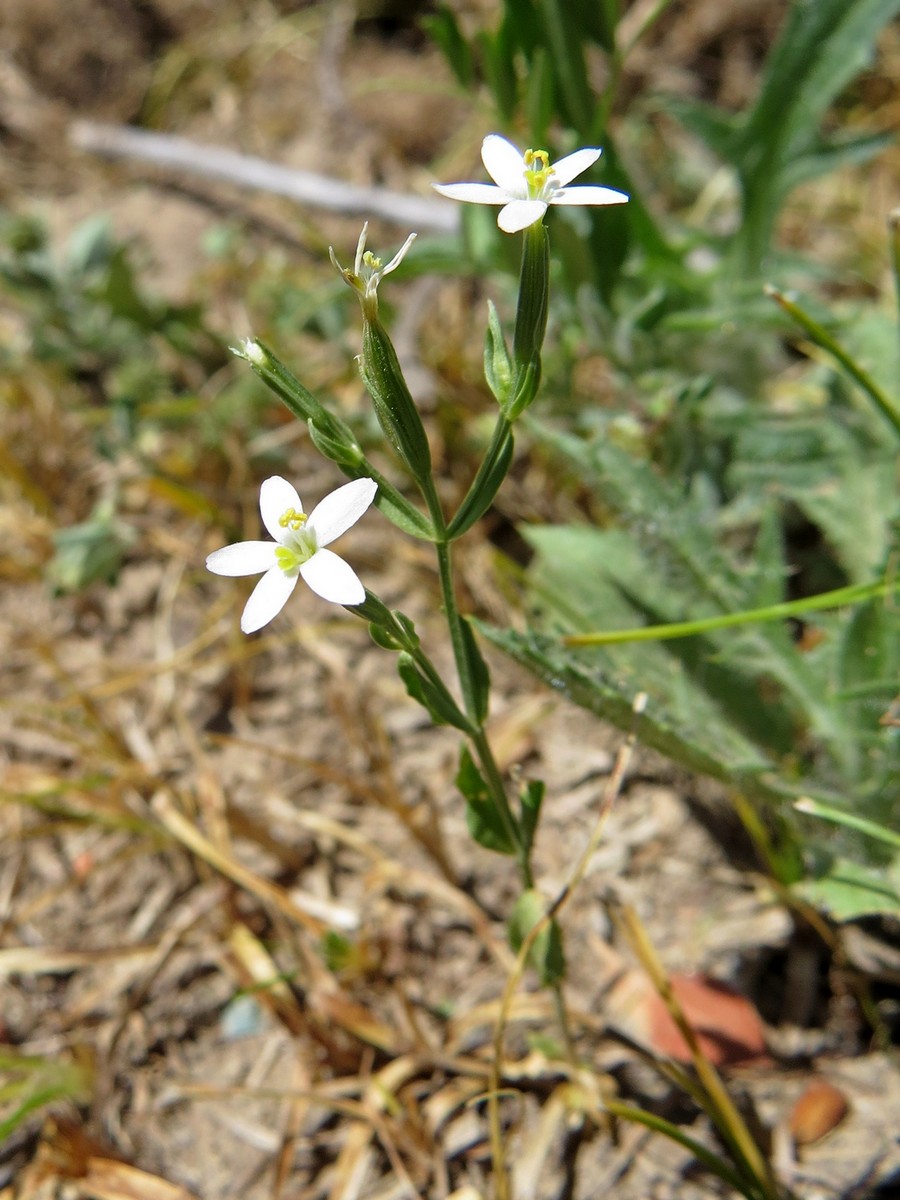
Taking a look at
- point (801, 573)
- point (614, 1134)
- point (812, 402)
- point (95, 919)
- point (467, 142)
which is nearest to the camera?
point (614, 1134)

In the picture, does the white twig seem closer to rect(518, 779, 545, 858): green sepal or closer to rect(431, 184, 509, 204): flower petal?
rect(431, 184, 509, 204): flower petal

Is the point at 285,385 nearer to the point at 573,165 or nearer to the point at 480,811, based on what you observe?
the point at 573,165

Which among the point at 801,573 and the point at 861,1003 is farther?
the point at 801,573

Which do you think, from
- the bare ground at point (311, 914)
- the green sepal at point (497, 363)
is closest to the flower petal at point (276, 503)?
the green sepal at point (497, 363)

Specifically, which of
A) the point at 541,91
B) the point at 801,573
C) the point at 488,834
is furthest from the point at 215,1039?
the point at 541,91

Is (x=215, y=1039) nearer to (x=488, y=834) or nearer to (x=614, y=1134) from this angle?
(x=614, y=1134)

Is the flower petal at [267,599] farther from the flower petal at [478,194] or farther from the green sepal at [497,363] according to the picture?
the flower petal at [478,194]

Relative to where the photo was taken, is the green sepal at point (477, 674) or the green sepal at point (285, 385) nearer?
the green sepal at point (285, 385)

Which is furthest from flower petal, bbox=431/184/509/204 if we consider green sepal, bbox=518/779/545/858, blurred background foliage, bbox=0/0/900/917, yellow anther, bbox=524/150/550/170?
green sepal, bbox=518/779/545/858
